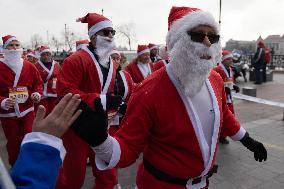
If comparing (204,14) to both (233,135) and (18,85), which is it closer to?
(233,135)

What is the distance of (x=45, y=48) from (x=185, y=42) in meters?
7.05

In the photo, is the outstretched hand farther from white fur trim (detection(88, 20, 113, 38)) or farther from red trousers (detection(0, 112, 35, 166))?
red trousers (detection(0, 112, 35, 166))

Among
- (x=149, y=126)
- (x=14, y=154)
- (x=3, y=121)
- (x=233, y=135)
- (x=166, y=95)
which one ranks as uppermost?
(x=166, y=95)

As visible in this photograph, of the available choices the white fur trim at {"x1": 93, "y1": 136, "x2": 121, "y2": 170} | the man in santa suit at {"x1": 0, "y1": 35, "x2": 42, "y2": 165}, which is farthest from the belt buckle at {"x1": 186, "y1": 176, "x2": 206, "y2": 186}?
the man in santa suit at {"x1": 0, "y1": 35, "x2": 42, "y2": 165}

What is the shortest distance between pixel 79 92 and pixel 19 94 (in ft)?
6.45

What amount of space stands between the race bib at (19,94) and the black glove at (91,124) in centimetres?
358

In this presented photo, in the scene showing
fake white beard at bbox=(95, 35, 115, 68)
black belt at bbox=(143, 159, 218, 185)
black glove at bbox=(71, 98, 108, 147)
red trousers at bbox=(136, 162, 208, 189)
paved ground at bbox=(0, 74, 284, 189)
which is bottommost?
paved ground at bbox=(0, 74, 284, 189)

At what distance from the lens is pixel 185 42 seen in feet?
7.57

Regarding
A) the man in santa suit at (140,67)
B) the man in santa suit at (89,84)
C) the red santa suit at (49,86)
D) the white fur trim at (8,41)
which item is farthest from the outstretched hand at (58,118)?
the man in santa suit at (140,67)

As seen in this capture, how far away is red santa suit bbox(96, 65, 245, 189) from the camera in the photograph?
224cm

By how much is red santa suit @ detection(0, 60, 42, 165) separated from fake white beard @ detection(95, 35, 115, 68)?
185 cm

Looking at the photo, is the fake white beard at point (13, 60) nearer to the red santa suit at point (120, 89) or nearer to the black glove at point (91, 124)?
the red santa suit at point (120, 89)

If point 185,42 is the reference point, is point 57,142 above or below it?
below

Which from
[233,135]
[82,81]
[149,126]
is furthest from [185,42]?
[82,81]
